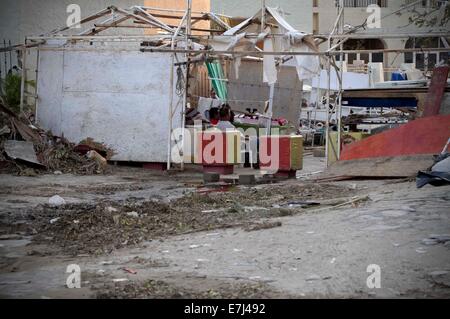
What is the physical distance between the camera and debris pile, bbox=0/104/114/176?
15673 mm

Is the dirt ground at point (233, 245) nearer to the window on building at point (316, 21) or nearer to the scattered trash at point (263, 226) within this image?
the scattered trash at point (263, 226)

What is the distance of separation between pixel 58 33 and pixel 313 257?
46.1 feet

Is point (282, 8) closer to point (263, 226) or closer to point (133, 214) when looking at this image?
point (133, 214)

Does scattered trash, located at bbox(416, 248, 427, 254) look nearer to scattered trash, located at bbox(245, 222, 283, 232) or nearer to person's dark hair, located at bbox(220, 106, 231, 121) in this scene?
scattered trash, located at bbox(245, 222, 283, 232)

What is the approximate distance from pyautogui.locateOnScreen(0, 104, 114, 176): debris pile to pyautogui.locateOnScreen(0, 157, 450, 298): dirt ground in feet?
13.6

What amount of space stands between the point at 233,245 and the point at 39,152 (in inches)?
406

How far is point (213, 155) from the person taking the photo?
16.6 m

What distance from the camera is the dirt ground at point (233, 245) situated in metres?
5.55

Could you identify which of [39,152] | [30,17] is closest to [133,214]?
[39,152]

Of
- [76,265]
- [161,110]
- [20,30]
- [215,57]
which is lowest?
[76,265]

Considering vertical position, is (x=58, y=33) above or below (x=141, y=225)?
above

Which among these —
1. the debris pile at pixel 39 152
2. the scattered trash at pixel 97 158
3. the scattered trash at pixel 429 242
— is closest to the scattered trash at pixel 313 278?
the scattered trash at pixel 429 242
